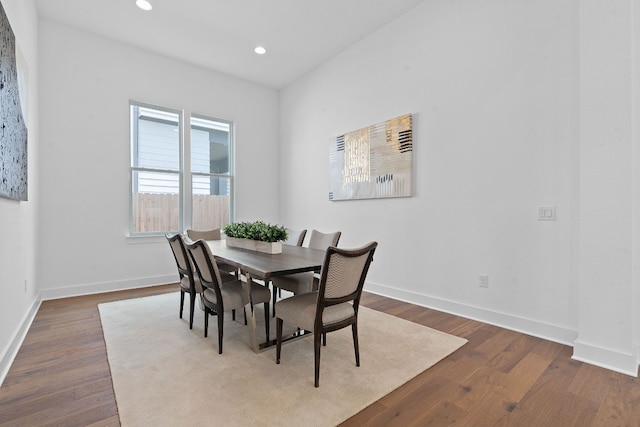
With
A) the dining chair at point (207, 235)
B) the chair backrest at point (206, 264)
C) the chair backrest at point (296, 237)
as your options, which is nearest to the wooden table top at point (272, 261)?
the chair backrest at point (206, 264)

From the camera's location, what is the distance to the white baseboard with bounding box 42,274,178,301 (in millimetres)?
3812

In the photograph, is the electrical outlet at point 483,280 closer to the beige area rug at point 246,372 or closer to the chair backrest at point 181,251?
the beige area rug at point 246,372

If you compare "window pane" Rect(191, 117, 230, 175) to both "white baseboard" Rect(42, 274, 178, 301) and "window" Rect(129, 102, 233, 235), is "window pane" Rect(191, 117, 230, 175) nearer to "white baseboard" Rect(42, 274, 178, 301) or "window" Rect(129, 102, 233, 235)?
"window" Rect(129, 102, 233, 235)

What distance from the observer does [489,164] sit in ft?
9.77

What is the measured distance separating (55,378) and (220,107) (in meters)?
4.34

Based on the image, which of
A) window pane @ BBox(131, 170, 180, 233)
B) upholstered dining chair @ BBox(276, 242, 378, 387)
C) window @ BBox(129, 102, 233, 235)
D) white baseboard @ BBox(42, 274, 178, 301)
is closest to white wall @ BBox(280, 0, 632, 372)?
upholstered dining chair @ BBox(276, 242, 378, 387)

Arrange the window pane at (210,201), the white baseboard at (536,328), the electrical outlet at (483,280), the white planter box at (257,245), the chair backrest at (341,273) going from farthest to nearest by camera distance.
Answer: the window pane at (210,201) < the electrical outlet at (483,280) < the white planter box at (257,245) < the white baseboard at (536,328) < the chair backrest at (341,273)

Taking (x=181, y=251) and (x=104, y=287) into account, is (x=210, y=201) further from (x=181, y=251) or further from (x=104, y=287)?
Answer: (x=181, y=251)

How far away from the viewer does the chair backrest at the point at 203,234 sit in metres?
3.72

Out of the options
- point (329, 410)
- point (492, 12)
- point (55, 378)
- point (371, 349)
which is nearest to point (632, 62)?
point (492, 12)

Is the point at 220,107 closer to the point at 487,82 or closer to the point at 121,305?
the point at 121,305

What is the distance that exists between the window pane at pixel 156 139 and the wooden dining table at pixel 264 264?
8.47 ft

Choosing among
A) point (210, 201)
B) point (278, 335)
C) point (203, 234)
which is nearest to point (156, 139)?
point (210, 201)

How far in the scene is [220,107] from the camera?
525 centimetres
